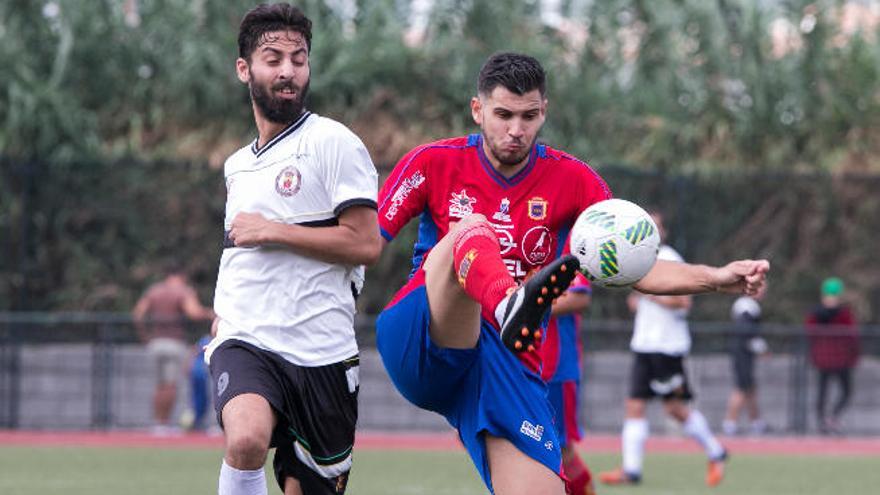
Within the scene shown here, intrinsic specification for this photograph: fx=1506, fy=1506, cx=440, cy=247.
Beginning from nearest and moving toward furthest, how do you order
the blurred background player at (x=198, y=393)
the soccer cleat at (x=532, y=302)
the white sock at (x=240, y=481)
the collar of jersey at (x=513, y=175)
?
the soccer cleat at (x=532, y=302) → the white sock at (x=240, y=481) → the collar of jersey at (x=513, y=175) → the blurred background player at (x=198, y=393)

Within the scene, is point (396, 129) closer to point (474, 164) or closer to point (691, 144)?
point (691, 144)

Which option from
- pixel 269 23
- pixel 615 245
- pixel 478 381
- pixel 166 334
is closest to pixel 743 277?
pixel 615 245

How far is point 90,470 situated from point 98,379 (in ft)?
14.3

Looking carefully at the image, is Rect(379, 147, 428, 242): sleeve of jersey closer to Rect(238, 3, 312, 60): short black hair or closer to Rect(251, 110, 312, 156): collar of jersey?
Rect(251, 110, 312, 156): collar of jersey

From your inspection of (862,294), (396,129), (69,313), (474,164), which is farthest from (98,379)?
(474,164)

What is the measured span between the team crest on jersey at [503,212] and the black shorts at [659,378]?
6586mm

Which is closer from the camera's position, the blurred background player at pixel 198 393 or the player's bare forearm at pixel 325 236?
the player's bare forearm at pixel 325 236

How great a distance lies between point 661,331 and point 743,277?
22.9 feet

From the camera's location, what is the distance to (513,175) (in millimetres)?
6387

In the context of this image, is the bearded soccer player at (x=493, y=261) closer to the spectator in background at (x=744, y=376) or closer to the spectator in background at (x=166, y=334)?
the spectator in background at (x=166, y=334)

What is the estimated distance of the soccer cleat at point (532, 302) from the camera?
17.8 feet

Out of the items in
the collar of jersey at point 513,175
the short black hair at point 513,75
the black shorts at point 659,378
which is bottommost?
the black shorts at point 659,378

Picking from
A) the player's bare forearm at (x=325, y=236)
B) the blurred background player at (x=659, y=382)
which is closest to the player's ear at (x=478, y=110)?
the player's bare forearm at (x=325, y=236)

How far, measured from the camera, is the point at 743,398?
17.7 m
